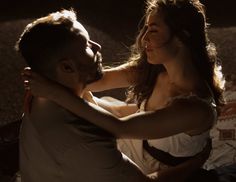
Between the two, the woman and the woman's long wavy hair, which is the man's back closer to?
the woman

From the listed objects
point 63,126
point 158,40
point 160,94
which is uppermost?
point 158,40

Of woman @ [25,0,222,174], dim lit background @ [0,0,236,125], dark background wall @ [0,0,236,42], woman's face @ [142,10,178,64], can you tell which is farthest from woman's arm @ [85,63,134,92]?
dark background wall @ [0,0,236,42]

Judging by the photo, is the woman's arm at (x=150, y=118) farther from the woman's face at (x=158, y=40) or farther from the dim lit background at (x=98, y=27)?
the dim lit background at (x=98, y=27)

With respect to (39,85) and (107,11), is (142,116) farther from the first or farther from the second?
(107,11)

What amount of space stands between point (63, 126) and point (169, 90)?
0.53 m

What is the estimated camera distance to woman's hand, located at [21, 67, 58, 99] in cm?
124

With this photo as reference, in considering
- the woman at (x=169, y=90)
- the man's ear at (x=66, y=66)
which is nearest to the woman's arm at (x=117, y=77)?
the woman at (x=169, y=90)

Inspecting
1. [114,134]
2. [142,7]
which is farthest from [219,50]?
[114,134]

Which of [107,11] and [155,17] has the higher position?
[155,17]

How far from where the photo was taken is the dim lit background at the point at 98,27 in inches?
111

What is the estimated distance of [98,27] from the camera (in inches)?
132

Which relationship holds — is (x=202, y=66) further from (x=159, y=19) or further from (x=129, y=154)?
(x=129, y=154)

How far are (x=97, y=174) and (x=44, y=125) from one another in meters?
0.20

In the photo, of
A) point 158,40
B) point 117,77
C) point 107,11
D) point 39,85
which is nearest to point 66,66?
point 39,85
